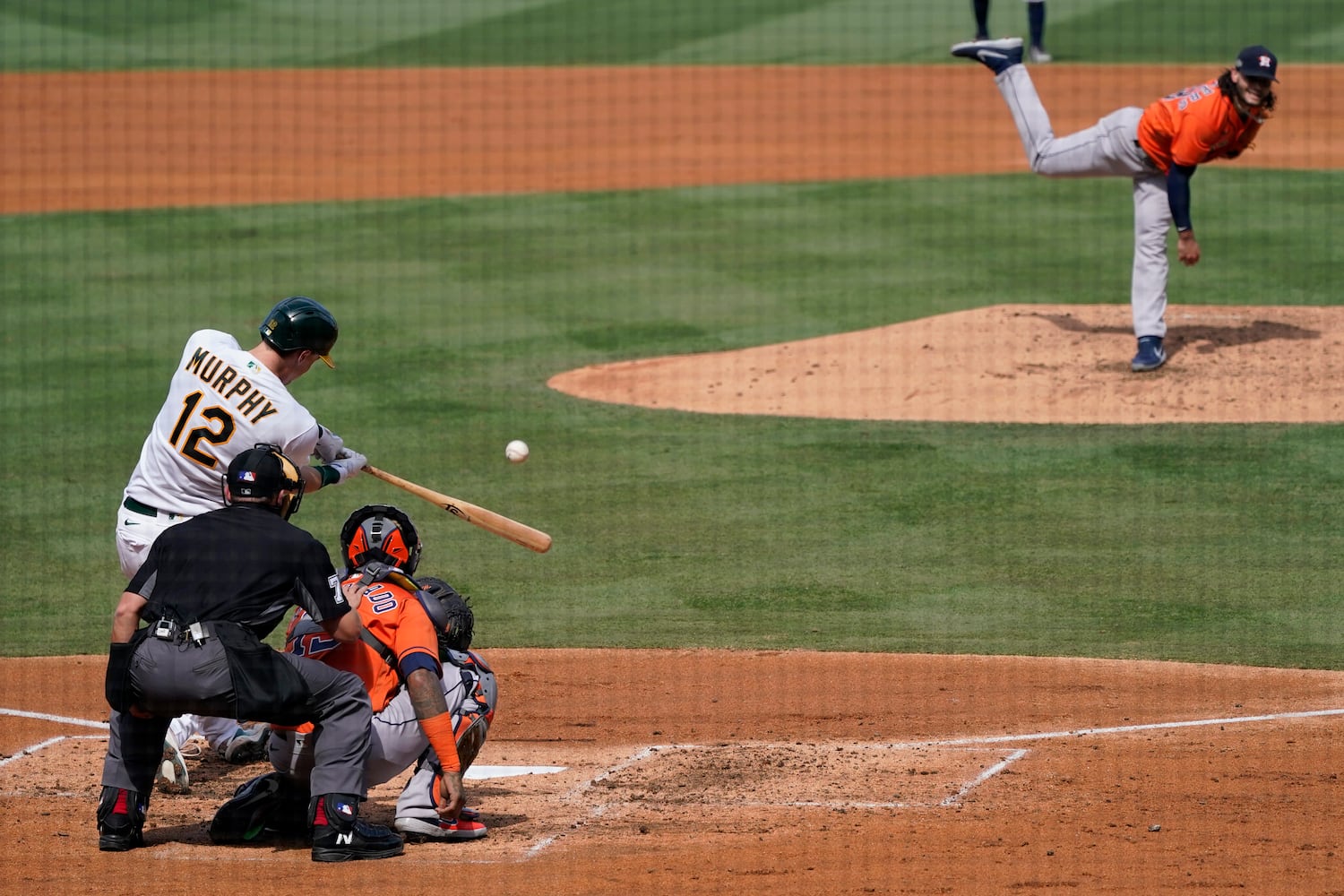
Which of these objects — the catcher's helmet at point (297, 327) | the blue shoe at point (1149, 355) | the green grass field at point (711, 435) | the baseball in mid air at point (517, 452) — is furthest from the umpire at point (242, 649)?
the blue shoe at point (1149, 355)

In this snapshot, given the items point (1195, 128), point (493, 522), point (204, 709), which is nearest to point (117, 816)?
point (204, 709)

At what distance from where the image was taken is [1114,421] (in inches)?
464

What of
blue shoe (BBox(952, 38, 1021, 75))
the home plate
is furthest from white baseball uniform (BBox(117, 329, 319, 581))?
blue shoe (BBox(952, 38, 1021, 75))

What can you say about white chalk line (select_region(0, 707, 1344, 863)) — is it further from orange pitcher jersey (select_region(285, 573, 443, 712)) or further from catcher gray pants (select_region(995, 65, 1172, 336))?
catcher gray pants (select_region(995, 65, 1172, 336))

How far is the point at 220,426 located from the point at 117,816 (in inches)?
51.1

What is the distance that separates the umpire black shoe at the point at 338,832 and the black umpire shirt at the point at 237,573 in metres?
0.56

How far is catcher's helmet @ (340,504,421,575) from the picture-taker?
576 centimetres

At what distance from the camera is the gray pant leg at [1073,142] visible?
37.9 ft

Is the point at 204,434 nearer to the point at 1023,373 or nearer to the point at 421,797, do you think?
the point at 421,797

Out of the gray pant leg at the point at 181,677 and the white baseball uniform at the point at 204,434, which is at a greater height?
the white baseball uniform at the point at 204,434

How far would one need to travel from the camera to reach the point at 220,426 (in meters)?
6.06

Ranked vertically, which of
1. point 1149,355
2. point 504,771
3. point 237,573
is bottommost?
point 504,771

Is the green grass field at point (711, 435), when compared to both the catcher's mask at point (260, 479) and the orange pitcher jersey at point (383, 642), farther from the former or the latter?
the catcher's mask at point (260, 479)

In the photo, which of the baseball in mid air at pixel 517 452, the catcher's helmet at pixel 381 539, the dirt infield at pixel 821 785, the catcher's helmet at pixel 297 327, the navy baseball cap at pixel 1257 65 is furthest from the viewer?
the navy baseball cap at pixel 1257 65
